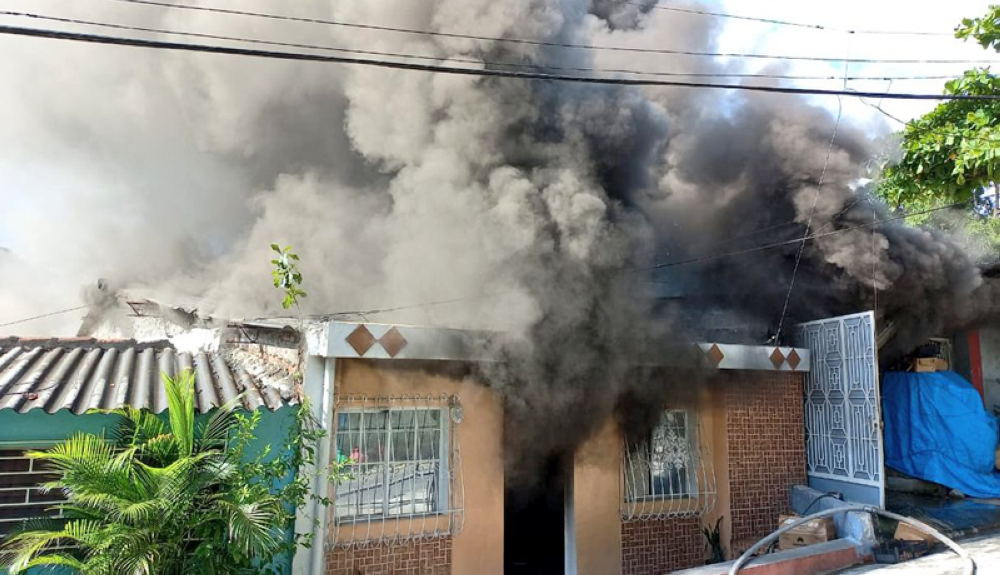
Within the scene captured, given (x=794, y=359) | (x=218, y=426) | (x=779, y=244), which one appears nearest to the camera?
(x=218, y=426)

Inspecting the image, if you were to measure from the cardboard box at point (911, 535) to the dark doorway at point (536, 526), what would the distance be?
3.70m

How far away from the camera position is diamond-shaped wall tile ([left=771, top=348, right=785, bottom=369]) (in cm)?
752

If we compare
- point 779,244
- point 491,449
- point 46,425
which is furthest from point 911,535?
point 46,425

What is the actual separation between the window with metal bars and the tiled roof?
3.97m

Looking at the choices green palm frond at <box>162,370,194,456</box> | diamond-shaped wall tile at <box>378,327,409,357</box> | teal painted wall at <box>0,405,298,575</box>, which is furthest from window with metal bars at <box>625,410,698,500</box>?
teal painted wall at <box>0,405,298,575</box>

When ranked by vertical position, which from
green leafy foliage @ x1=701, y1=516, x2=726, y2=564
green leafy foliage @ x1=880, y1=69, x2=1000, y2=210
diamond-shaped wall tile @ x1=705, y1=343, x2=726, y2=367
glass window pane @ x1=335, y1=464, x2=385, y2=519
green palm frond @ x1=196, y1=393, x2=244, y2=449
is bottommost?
green leafy foliage @ x1=701, y1=516, x2=726, y2=564

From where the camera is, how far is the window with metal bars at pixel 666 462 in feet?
23.0

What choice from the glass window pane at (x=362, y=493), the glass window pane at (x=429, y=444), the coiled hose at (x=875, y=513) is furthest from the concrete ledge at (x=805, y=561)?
the glass window pane at (x=362, y=493)

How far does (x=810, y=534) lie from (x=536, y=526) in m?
3.21

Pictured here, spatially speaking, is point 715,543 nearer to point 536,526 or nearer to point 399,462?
point 536,526

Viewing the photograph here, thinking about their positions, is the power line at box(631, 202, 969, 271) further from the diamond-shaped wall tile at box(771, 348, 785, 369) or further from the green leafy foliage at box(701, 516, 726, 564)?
the green leafy foliage at box(701, 516, 726, 564)

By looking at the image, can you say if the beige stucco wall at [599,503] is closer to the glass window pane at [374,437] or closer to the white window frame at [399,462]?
the white window frame at [399,462]

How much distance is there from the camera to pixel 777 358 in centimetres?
756

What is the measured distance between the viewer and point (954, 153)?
5320 mm
